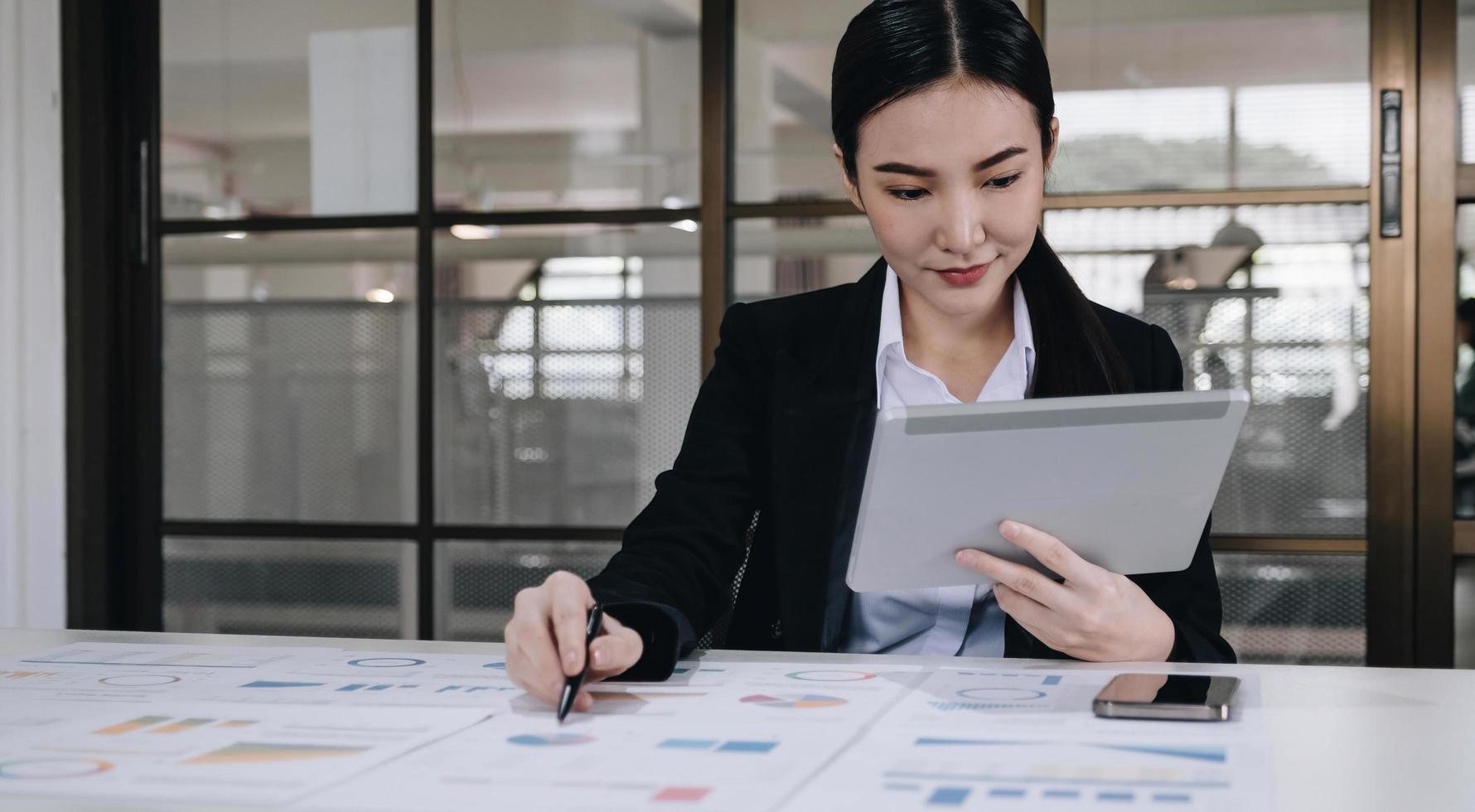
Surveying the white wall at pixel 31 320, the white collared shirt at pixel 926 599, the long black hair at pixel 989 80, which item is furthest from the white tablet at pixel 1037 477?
the white wall at pixel 31 320

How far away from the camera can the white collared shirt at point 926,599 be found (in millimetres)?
1331

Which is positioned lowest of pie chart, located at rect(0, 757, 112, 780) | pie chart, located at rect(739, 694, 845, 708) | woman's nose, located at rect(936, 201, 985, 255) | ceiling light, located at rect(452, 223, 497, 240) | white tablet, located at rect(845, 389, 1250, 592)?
pie chart, located at rect(739, 694, 845, 708)

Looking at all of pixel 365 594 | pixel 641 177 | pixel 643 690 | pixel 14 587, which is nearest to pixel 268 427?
pixel 365 594

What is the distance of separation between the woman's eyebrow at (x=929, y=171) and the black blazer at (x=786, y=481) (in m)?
0.25

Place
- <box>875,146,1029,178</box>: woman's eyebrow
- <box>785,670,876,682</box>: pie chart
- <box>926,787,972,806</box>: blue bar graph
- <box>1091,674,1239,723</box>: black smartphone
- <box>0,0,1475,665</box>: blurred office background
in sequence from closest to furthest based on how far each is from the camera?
<box>926,787,972,806</box>: blue bar graph < <box>1091,674,1239,723</box>: black smartphone < <box>785,670,876,682</box>: pie chart < <box>875,146,1029,178</box>: woman's eyebrow < <box>0,0,1475,665</box>: blurred office background

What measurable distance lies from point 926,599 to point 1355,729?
575 mm

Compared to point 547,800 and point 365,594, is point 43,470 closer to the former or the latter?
point 365,594

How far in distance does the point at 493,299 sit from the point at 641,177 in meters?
0.36

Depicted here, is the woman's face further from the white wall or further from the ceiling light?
the white wall

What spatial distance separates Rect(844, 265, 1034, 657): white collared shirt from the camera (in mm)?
1331

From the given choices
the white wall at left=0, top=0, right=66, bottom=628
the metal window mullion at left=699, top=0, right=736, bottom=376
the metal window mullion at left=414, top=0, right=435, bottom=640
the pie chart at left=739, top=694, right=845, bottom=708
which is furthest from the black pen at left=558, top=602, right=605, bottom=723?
the white wall at left=0, top=0, right=66, bottom=628

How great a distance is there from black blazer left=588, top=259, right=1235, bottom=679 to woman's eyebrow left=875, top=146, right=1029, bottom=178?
0.25 meters

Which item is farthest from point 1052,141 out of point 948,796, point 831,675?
point 948,796

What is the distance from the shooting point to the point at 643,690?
0.97 meters
